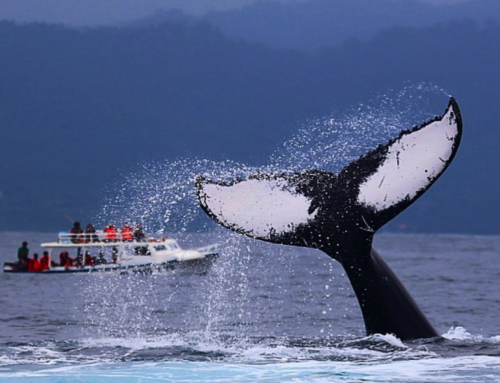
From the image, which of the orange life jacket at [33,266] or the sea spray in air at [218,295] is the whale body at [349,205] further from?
the orange life jacket at [33,266]

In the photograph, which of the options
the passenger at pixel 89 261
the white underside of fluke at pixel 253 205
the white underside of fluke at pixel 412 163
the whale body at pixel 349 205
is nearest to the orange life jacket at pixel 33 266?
the passenger at pixel 89 261

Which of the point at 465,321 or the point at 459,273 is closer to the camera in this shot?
the point at 465,321

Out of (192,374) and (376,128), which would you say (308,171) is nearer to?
(376,128)

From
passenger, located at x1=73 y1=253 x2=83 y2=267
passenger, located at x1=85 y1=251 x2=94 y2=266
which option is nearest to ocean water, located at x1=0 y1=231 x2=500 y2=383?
passenger, located at x1=73 y1=253 x2=83 y2=267

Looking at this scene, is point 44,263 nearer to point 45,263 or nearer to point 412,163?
point 45,263

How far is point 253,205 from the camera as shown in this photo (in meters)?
10.6

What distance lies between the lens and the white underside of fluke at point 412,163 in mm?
9820

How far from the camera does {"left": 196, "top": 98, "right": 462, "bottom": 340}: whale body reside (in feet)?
33.1

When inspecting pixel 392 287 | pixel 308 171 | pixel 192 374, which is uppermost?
pixel 308 171

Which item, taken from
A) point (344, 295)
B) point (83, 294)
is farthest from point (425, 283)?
point (83, 294)

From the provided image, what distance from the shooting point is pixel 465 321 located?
20312mm

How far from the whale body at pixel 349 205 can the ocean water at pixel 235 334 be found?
2.36ft

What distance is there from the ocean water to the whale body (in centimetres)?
72

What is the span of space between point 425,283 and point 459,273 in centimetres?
860
